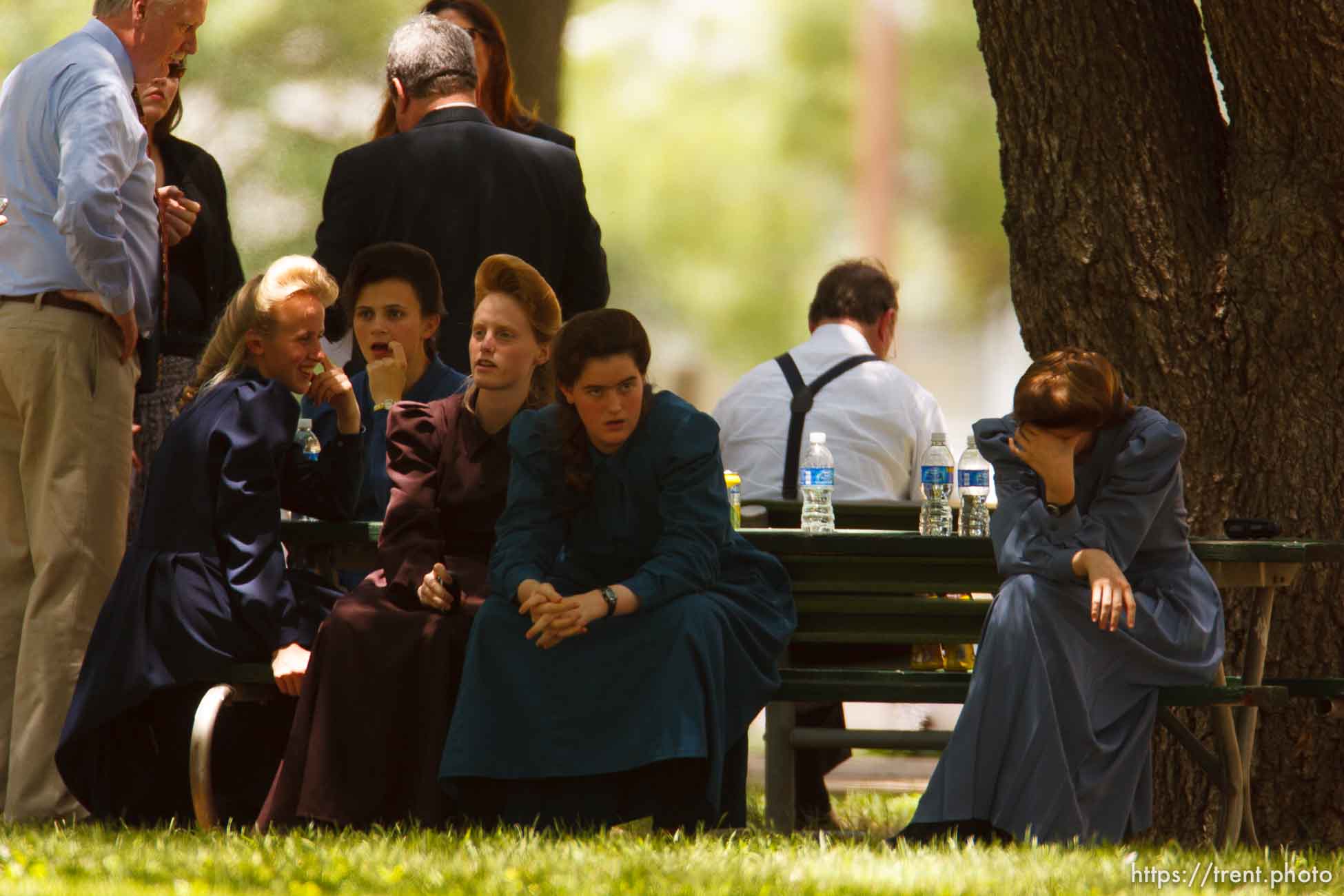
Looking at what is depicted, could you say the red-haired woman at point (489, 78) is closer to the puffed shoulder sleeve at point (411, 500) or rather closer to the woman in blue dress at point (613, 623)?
the puffed shoulder sleeve at point (411, 500)

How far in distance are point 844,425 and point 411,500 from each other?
1.98m

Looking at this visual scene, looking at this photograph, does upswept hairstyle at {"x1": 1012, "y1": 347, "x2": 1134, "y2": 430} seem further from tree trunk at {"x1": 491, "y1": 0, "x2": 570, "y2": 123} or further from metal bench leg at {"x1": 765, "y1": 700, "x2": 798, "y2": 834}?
tree trunk at {"x1": 491, "y1": 0, "x2": 570, "y2": 123}

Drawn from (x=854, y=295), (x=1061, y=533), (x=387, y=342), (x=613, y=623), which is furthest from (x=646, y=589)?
(x=854, y=295)

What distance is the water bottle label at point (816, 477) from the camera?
6008 mm

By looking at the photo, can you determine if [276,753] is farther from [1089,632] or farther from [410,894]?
[1089,632]

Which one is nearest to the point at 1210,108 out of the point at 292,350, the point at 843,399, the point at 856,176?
the point at 843,399

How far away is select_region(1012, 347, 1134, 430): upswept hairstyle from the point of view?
514 centimetres

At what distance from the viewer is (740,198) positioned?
38.8 feet

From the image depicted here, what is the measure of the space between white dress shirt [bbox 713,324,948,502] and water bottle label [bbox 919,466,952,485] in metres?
0.44

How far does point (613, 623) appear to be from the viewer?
16.6 ft

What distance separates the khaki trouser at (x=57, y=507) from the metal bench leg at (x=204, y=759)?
0.57m

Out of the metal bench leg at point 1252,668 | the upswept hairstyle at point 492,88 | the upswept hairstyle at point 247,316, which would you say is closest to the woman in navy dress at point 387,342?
the upswept hairstyle at point 247,316

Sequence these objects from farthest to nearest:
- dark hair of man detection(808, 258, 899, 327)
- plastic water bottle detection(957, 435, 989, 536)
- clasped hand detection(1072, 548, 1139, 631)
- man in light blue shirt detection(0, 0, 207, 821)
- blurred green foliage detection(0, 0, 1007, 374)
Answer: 1. blurred green foliage detection(0, 0, 1007, 374)
2. dark hair of man detection(808, 258, 899, 327)
3. plastic water bottle detection(957, 435, 989, 536)
4. man in light blue shirt detection(0, 0, 207, 821)
5. clasped hand detection(1072, 548, 1139, 631)

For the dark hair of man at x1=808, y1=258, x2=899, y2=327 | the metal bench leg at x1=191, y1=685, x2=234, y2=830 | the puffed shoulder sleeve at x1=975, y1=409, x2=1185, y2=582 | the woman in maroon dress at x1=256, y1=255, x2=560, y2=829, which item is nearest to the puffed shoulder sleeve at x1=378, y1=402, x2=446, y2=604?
the woman in maroon dress at x1=256, y1=255, x2=560, y2=829
